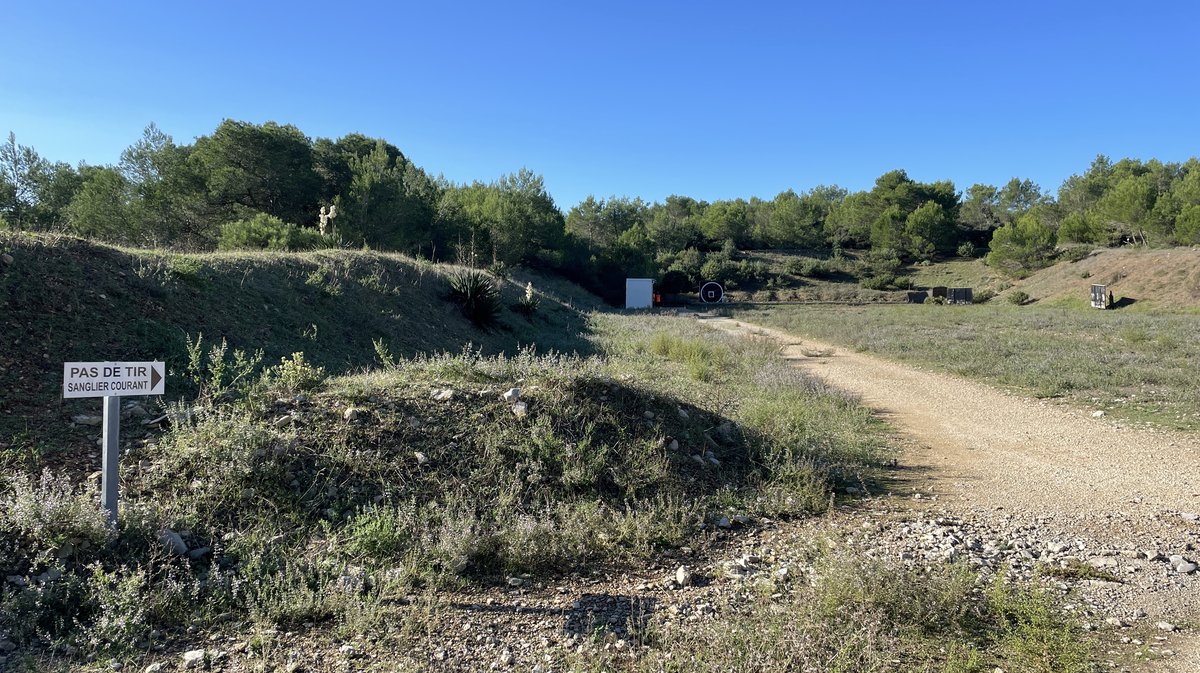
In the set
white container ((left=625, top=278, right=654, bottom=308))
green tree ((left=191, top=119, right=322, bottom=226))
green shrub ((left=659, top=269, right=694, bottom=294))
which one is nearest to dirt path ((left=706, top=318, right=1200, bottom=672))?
green tree ((left=191, top=119, right=322, bottom=226))

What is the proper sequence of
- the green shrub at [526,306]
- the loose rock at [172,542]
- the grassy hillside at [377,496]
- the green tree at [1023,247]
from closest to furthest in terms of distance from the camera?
the grassy hillside at [377,496]
the loose rock at [172,542]
the green shrub at [526,306]
the green tree at [1023,247]

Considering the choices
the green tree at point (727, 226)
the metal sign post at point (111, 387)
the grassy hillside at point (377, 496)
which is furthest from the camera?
the green tree at point (727, 226)

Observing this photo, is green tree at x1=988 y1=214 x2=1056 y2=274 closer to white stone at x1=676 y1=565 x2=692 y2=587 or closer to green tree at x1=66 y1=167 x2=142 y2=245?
white stone at x1=676 y1=565 x2=692 y2=587

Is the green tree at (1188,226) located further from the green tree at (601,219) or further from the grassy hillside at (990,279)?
the green tree at (601,219)

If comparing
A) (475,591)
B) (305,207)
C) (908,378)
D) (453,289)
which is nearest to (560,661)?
(475,591)

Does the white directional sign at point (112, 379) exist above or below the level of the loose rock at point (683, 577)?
above

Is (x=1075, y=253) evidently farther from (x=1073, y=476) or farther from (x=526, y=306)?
(x=1073, y=476)

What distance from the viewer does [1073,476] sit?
5.63 meters

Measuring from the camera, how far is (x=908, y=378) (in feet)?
38.3

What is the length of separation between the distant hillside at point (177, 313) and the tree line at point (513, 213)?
1967 mm

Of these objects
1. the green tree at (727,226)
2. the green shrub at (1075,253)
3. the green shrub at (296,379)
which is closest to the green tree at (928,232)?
the green shrub at (1075,253)

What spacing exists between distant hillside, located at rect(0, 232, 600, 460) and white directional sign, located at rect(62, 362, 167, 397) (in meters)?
1.78

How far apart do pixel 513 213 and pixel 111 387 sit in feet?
120

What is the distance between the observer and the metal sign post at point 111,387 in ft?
10.2
